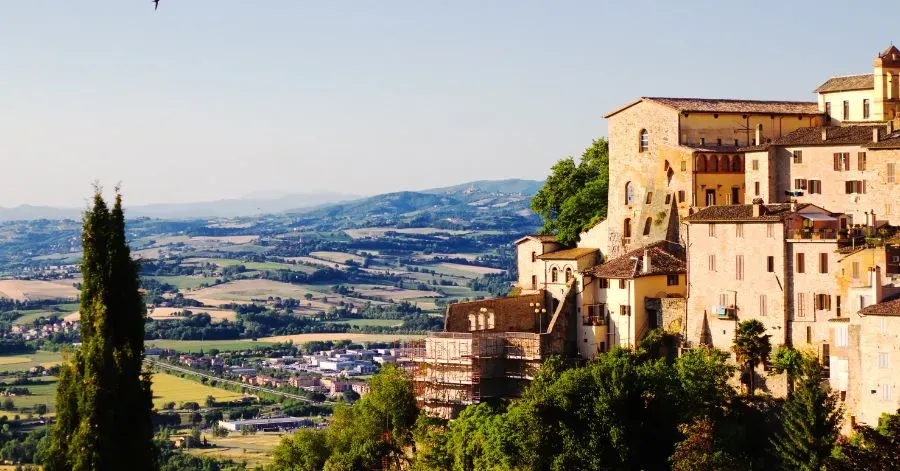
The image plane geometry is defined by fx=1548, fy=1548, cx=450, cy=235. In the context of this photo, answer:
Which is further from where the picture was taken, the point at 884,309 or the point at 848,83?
the point at 848,83

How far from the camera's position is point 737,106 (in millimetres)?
64312

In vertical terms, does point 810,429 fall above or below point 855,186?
below

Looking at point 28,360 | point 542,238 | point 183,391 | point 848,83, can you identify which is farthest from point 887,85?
point 28,360

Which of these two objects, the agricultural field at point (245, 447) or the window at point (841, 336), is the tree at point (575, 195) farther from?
the agricultural field at point (245, 447)

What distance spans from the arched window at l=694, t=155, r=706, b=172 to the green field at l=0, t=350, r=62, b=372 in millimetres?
127505

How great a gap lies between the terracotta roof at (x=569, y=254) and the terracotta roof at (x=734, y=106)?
5807 millimetres

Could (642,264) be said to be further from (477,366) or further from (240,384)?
(240,384)

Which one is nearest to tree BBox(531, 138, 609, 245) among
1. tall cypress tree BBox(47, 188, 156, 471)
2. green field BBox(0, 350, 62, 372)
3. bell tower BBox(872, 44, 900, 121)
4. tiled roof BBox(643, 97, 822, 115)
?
tiled roof BBox(643, 97, 822, 115)

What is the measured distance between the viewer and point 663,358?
56.2 metres

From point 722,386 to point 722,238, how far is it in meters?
5.69

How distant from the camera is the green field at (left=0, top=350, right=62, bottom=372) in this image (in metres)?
178

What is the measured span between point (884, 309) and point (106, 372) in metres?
25.2

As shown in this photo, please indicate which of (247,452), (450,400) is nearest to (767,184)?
(450,400)

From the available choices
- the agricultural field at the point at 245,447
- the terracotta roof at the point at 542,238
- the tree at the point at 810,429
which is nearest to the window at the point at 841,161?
the tree at the point at 810,429
